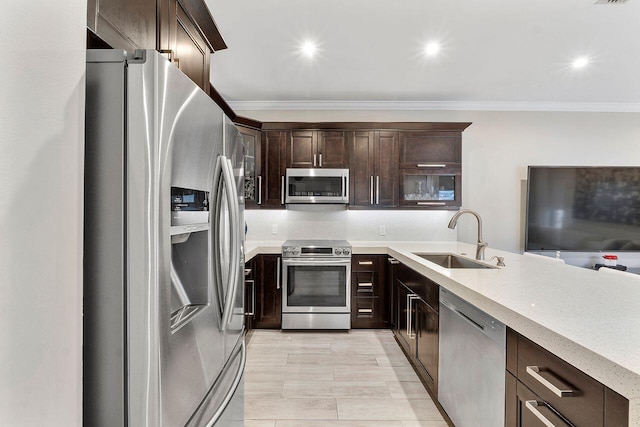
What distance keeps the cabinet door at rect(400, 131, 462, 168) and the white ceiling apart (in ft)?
1.63

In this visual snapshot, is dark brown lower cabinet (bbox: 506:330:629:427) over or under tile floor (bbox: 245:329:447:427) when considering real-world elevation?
over

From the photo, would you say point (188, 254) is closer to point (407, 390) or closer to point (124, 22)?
point (124, 22)

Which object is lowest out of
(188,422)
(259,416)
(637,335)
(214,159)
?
(259,416)

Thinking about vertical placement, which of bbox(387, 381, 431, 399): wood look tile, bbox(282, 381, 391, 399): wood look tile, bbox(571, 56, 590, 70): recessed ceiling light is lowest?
bbox(282, 381, 391, 399): wood look tile

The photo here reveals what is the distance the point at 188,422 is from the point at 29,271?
0.62 metres

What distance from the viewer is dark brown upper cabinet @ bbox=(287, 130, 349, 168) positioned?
3689 millimetres

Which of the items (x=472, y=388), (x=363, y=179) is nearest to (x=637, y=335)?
(x=472, y=388)

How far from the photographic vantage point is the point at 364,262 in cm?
349

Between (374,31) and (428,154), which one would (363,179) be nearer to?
(428,154)

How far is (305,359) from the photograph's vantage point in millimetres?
2793

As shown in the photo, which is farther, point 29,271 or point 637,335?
point 637,335

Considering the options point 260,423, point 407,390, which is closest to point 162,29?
point 260,423

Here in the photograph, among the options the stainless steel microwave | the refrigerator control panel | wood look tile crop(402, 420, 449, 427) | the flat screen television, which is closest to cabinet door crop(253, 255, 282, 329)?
the stainless steel microwave

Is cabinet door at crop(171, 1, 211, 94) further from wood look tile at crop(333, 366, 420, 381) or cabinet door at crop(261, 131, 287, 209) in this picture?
wood look tile at crop(333, 366, 420, 381)
